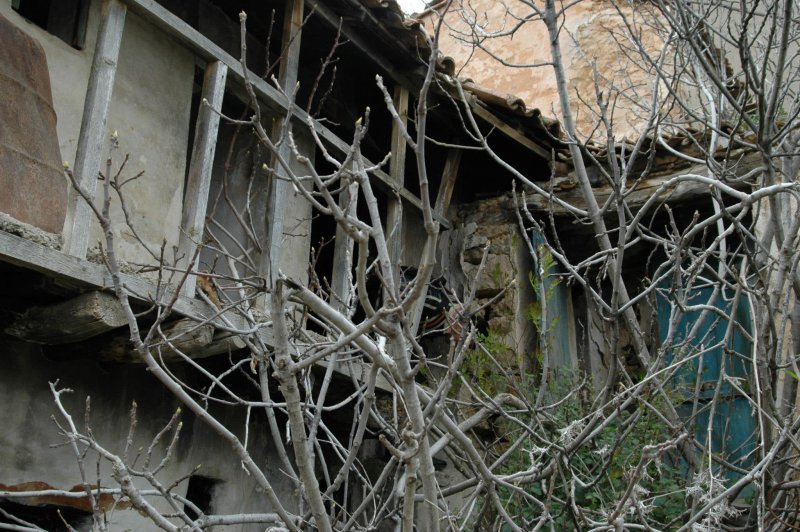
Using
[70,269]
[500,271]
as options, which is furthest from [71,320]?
[500,271]

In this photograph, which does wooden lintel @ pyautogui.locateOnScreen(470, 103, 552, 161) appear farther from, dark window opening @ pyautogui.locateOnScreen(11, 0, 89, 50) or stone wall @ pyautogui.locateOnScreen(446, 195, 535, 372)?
dark window opening @ pyautogui.locateOnScreen(11, 0, 89, 50)

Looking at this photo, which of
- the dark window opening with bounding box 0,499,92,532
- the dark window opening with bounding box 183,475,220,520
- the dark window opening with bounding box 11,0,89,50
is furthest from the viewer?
the dark window opening with bounding box 183,475,220,520

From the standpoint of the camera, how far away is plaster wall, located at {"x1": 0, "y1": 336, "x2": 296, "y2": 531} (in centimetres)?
432

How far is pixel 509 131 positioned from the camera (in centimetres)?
673

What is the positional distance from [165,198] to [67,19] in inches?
44.1

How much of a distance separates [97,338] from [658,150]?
424 cm

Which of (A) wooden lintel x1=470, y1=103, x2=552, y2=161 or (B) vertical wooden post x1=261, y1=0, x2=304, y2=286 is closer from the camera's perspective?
(B) vertical wooden post x1=261, y1=0, x2=304, y2=286

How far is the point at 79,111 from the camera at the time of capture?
15.3 ft

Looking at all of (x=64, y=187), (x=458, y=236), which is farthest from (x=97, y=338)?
(x=458, y=236)

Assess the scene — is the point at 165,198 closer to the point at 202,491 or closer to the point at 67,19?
the point at 67,19

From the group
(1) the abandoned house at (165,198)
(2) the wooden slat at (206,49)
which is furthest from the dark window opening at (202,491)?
(2) the wooden slat at (206,49)

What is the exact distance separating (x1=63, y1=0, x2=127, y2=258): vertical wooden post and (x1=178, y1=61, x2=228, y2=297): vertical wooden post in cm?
51

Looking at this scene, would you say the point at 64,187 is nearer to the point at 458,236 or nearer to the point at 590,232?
the point at 458,236

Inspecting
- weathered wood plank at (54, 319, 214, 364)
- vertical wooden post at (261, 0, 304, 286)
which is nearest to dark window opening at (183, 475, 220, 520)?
weathered wood plank at (54, 319, 214, 364)
